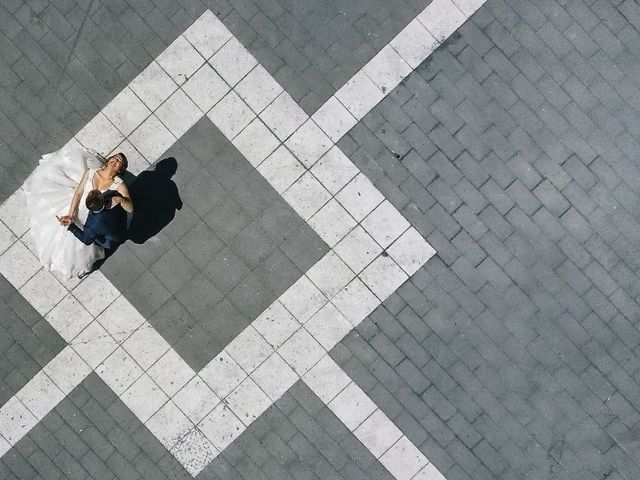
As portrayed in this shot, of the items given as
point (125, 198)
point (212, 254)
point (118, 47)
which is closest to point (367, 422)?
point (212, 254)

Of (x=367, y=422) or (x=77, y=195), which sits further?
(x=367, y=422)

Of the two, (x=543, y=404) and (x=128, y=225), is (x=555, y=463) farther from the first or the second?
(x=128, y=225)

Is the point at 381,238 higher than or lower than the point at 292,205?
lower

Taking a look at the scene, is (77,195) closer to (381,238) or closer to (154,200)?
(154,200)

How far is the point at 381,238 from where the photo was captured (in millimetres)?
6789

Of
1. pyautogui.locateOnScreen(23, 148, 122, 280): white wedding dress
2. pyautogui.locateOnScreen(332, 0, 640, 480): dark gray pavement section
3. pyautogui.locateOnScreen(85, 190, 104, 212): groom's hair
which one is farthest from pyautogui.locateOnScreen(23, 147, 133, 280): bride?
pyautogui.locateOnScreen(332, 0, 640, 480): dark gray pavement section

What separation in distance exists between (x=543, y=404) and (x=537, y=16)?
4.54 m

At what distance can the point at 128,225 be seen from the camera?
6.90 meters

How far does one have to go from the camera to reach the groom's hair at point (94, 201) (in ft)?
19.7

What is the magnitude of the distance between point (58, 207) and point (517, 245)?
5.23 meters

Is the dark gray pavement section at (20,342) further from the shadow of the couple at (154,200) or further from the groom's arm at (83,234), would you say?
the shadow of the couple at (154,200)

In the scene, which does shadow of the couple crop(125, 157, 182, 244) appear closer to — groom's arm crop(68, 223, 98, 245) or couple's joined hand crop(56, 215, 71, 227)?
groom's arm crop(68, 223, 98, 245)

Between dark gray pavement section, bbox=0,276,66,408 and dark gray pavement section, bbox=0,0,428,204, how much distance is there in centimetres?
131

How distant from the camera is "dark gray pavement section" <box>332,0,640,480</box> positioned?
682 cm
